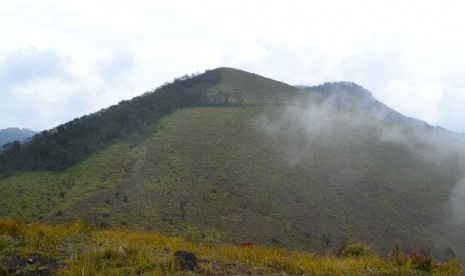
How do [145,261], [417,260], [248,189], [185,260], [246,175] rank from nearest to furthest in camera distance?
1. [145,261]
2. [185,260]
3. [417,260]
4. [248,189]
5. [246,175]

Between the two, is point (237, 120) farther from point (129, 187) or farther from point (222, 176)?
point (129, 187)

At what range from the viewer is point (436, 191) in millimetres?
58688

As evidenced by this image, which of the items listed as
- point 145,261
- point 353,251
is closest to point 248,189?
point 353,251

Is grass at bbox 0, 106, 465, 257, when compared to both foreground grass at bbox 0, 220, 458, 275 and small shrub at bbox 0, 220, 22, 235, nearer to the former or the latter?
small shrub at bbox 0, 220, 22, 235

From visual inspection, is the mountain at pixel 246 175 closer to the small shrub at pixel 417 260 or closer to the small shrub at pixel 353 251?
the small shrub at pixel 353 251

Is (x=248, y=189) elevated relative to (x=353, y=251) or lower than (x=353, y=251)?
lower

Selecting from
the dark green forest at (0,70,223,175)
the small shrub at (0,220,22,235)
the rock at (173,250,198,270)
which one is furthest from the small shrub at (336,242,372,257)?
the dark green forest at (0,70,223,175)

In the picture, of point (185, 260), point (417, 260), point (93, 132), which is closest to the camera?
point (185, 260)

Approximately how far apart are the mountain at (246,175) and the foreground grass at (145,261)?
24755 millimetres

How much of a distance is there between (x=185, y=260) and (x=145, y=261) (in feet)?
2.35

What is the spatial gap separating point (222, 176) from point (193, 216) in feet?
36.3

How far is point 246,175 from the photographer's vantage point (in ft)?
168

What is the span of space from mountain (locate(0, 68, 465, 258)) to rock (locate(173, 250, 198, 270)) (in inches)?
1019

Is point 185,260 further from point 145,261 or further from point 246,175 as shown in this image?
point 246,175
